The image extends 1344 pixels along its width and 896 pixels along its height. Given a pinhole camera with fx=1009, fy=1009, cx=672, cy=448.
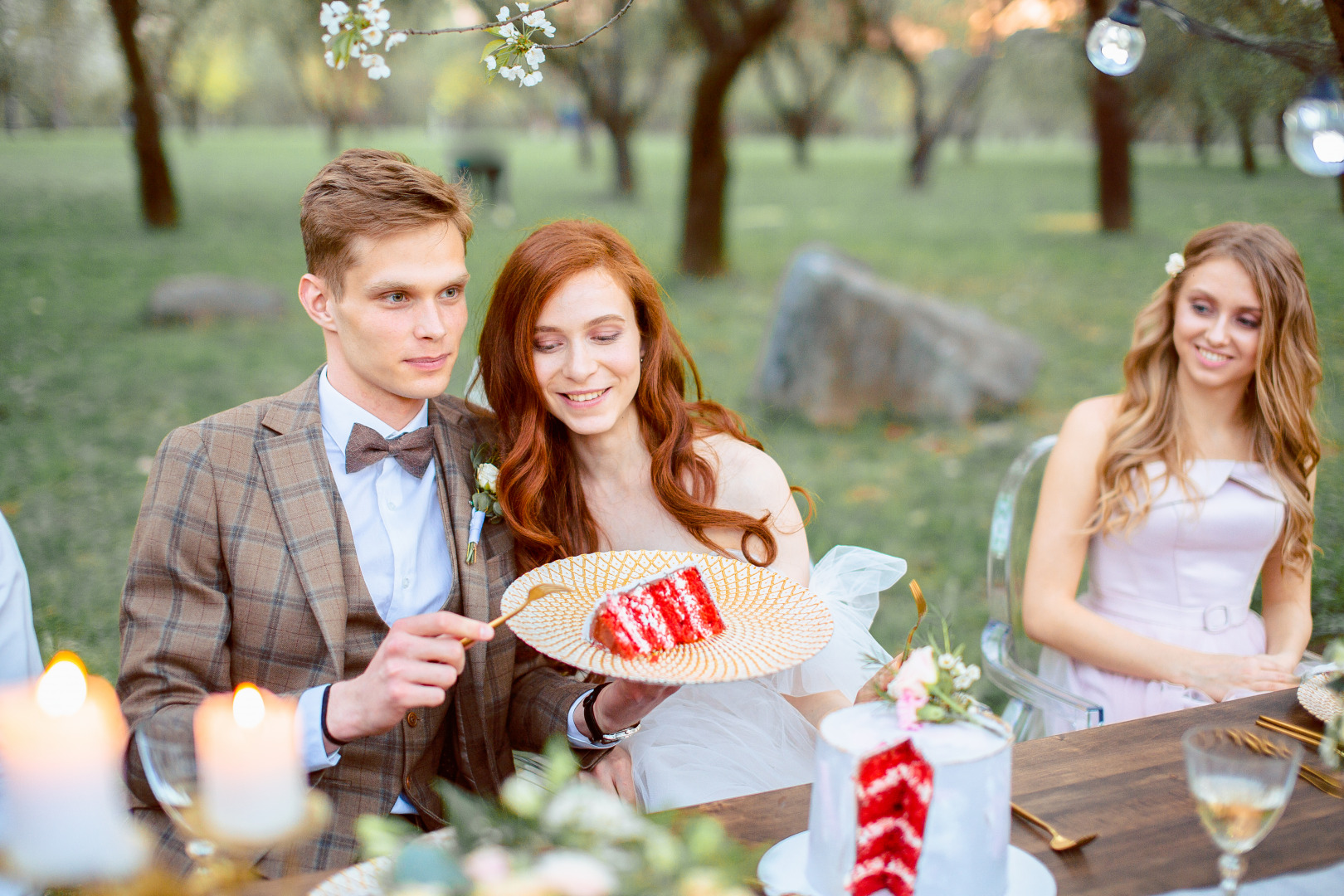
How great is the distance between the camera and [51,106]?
8945 mm

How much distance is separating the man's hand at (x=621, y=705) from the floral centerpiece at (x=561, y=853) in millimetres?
1022

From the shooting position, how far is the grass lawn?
18.5 ft

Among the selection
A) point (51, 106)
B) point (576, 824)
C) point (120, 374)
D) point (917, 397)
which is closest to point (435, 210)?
point (576, 824)

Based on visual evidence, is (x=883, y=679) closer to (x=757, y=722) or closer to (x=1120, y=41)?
(x=757, y=722)

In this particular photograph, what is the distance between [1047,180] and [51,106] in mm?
22515

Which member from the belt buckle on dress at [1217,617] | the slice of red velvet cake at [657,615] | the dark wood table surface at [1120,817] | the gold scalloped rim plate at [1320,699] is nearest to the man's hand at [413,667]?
the slice of red velvet cake at [657,615]

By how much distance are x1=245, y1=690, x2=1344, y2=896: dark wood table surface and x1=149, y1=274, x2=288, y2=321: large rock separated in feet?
29.9

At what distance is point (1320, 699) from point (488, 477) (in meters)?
1.93

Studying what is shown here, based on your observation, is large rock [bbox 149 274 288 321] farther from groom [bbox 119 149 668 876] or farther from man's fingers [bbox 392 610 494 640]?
man's fingers [bbox 392 610 494 640]

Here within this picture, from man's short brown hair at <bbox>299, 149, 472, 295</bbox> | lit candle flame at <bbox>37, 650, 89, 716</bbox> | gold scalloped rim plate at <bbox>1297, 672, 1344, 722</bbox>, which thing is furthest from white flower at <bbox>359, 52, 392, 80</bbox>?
gold scalloped rim plate at <bbox>1297, 672, 1344, 722</bbox>

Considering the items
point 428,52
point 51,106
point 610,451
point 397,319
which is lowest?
point 610,451

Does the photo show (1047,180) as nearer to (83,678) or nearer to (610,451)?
(610,451)

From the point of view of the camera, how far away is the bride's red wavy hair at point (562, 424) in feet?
8.55

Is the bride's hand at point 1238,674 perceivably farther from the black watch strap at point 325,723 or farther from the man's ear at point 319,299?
the man's ear at point 319,299
